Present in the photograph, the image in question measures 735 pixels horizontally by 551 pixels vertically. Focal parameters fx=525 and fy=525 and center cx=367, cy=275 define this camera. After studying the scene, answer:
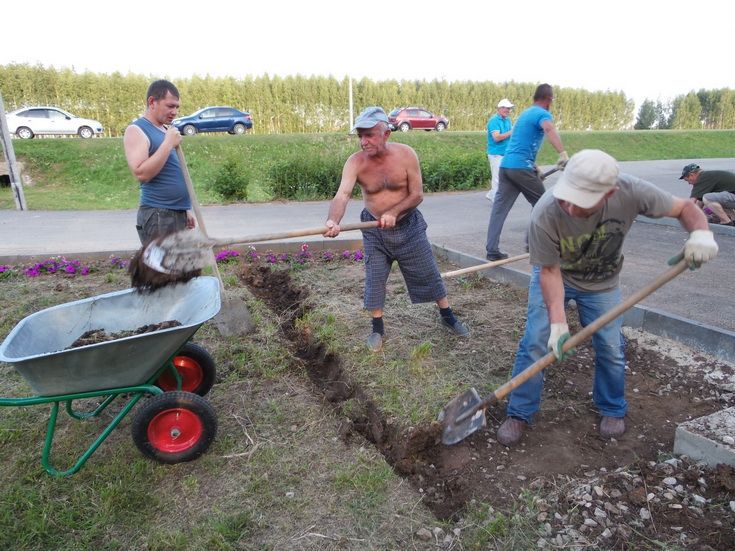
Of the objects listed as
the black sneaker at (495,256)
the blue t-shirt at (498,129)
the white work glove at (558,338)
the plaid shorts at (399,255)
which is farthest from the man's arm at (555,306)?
the blue t-shirt at (498,129)

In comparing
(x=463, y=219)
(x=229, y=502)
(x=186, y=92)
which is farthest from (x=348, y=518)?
(x=186, y=92)

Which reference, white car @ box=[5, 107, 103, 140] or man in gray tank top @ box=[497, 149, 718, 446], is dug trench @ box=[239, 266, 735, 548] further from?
white car @ box=[5, 107, 103, 140]

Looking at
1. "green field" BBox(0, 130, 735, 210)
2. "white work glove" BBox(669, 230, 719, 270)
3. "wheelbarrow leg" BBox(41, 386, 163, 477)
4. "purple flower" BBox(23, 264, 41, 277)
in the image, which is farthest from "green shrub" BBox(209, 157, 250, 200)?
"white work glove" BBox(669, 230, 719, 270)

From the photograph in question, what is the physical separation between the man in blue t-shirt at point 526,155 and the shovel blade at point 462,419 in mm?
3483

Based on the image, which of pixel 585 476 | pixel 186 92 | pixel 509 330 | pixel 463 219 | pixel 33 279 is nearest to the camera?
pixel 585 476

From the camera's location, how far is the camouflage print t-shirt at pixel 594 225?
2576 mm

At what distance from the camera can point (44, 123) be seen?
2033 centimetres

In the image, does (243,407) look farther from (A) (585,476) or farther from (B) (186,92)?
(B) (186,92)

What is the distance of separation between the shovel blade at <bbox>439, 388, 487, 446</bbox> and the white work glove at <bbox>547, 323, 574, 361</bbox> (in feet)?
1.72

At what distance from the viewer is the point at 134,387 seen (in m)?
2.88

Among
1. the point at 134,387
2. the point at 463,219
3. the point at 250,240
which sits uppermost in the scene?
the point at 250,240

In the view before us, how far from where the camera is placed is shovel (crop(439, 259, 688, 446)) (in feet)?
8.54

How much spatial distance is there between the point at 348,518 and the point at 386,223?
2053 millimetres

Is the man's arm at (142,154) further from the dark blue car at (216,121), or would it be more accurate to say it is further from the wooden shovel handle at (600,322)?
the dark blue car at (216,121)
